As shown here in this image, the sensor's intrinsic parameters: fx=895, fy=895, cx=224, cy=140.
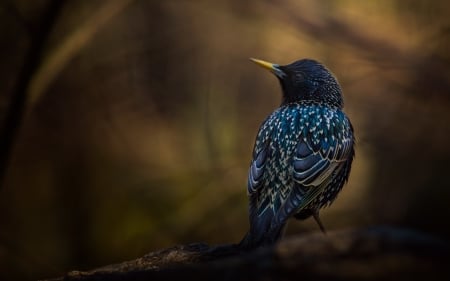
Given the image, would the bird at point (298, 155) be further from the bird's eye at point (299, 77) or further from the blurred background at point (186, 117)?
the blurred background at point (186, 117)

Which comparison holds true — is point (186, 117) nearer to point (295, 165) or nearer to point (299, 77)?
point (299, 77)

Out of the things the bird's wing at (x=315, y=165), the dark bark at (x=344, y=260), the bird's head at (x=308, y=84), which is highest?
the bird's head at (x=308, y=84)

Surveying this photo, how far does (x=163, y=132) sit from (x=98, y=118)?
1.00 m

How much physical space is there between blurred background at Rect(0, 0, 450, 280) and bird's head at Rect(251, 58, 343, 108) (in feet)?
6.65

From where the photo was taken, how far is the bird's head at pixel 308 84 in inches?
304

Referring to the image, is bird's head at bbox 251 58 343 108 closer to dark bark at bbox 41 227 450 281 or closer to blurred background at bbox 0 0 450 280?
blurred background at bbox 0 0 450 280

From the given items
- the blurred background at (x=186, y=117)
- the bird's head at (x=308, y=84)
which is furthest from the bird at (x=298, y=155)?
the blurred background at (x=186, y=117)

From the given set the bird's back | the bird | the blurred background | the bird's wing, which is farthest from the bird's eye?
the blurred background

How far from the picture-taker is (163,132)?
13.6 metres

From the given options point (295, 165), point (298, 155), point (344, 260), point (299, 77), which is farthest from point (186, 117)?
point (344, 260)

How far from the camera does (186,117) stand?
13.6 metres

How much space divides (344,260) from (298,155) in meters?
3.05

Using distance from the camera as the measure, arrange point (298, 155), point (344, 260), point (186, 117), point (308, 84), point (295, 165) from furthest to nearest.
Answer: point (186, 117) → point (308, 84) → point (298, 155) → point (295, 165) → point (344, 260)

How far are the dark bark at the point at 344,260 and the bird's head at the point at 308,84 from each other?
358 centimetres
